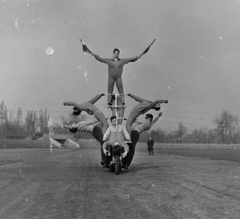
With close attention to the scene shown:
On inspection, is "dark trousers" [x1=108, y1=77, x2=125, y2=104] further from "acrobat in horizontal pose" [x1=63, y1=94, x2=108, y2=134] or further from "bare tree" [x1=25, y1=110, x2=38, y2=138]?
"bare tree" [x1=25, y1=110, x2=38, y2=138]

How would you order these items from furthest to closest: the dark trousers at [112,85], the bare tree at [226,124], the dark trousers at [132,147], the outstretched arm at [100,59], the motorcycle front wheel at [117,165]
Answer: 1. the bare tree at [226,124]
2. the outstretched arm at [100,59]
3. the dark trousers at [112,85]
4. the dark trousers at [132,147]
5. the motorcycle front wheel at [117,165]

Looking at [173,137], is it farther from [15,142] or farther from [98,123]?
[98,123]

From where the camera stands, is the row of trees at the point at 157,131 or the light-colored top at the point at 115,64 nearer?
the light-colored top at the point at 115,64

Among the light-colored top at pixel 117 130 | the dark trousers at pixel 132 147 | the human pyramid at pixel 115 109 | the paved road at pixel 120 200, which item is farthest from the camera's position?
the human pyramid at pixel 115 109

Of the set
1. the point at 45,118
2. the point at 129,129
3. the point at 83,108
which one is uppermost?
the point at 45,118

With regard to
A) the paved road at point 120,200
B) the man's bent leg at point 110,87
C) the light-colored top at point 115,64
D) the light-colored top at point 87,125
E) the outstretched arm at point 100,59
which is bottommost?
the paved road at point 120,200

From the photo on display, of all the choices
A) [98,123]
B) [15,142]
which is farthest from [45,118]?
[98,123]

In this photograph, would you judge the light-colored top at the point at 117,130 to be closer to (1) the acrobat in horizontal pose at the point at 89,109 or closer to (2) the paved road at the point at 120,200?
(1) the acrobat in horizontal pose at the point at 89,109

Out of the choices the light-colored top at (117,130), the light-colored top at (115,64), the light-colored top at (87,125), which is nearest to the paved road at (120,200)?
the light-colored top at (117,130)

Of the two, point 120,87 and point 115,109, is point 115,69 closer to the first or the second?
point 120,87

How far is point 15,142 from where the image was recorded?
72.6m

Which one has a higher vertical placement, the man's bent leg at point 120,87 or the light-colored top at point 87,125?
the man's bent leg at point 120,87

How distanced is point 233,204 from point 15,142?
238 feet

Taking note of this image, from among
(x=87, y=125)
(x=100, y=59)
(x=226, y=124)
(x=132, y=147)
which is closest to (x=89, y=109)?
(x=87, y=125)
